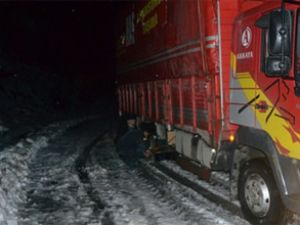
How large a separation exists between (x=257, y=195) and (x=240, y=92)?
4.79ft

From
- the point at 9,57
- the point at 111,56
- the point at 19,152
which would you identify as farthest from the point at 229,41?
the point at 111,56

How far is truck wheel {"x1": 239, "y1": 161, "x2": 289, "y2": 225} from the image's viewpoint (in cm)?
564

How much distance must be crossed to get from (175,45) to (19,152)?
6410mm

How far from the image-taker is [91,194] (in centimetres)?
830

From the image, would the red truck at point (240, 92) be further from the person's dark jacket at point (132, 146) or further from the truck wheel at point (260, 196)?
the person's dark jacket at point (132, 146)

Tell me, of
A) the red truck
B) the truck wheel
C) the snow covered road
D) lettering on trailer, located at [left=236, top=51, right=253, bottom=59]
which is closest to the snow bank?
the snow covered road

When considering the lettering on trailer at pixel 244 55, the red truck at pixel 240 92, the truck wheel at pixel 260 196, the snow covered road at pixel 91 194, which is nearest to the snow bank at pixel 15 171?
the snow covered road at pixel 91 194

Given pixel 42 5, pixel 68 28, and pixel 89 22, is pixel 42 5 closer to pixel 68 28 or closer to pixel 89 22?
pixel 68 28

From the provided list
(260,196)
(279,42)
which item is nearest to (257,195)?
(260,196)

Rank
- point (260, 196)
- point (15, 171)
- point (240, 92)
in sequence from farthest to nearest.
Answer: point (15, 171), point (240, 92), point (260, 196)

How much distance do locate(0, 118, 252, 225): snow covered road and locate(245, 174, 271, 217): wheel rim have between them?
43cm

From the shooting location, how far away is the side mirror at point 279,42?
15.9 feet

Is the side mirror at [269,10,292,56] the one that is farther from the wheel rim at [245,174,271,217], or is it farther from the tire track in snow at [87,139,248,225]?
the tire track in snow at [87,139,248,225]

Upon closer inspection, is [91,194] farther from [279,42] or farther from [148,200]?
[279,42]
